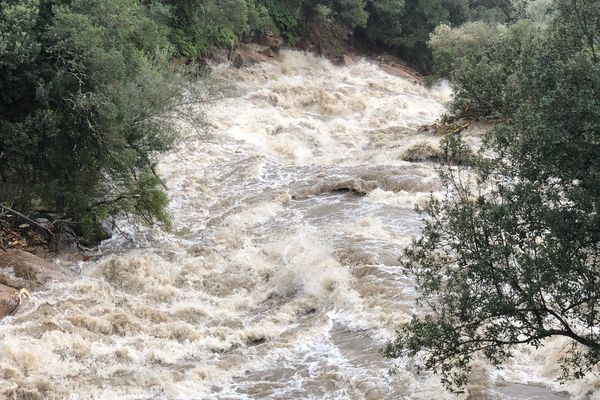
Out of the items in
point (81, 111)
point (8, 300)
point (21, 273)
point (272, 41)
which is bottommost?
point (21, 273)

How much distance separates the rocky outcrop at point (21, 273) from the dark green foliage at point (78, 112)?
1597 millimetres

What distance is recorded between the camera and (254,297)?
13.5m

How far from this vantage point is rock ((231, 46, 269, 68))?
105 ft

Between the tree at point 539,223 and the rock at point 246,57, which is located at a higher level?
the tree at point 539,223

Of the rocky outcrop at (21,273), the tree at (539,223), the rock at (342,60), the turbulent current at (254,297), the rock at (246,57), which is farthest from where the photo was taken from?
the rock at (342,60)

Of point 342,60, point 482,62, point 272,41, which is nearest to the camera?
point 482,62

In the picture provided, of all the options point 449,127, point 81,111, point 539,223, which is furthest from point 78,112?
point 449,127

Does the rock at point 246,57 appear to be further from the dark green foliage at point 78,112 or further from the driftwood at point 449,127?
the dark green foliage at point 78,112

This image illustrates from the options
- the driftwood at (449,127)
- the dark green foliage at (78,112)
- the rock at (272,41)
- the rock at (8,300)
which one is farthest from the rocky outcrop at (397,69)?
the rock at (8,300)

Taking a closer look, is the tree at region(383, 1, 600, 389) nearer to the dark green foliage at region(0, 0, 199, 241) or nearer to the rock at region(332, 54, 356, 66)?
the dark green foliage at region(0, 0, 199, 241)

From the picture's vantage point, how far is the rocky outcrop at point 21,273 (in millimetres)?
Result: 12047

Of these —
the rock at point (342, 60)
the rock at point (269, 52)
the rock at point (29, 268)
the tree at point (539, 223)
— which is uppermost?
the tree at point (539, 223)

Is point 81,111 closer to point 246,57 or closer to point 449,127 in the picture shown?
point 449,127

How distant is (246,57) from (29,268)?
70.6 ft
